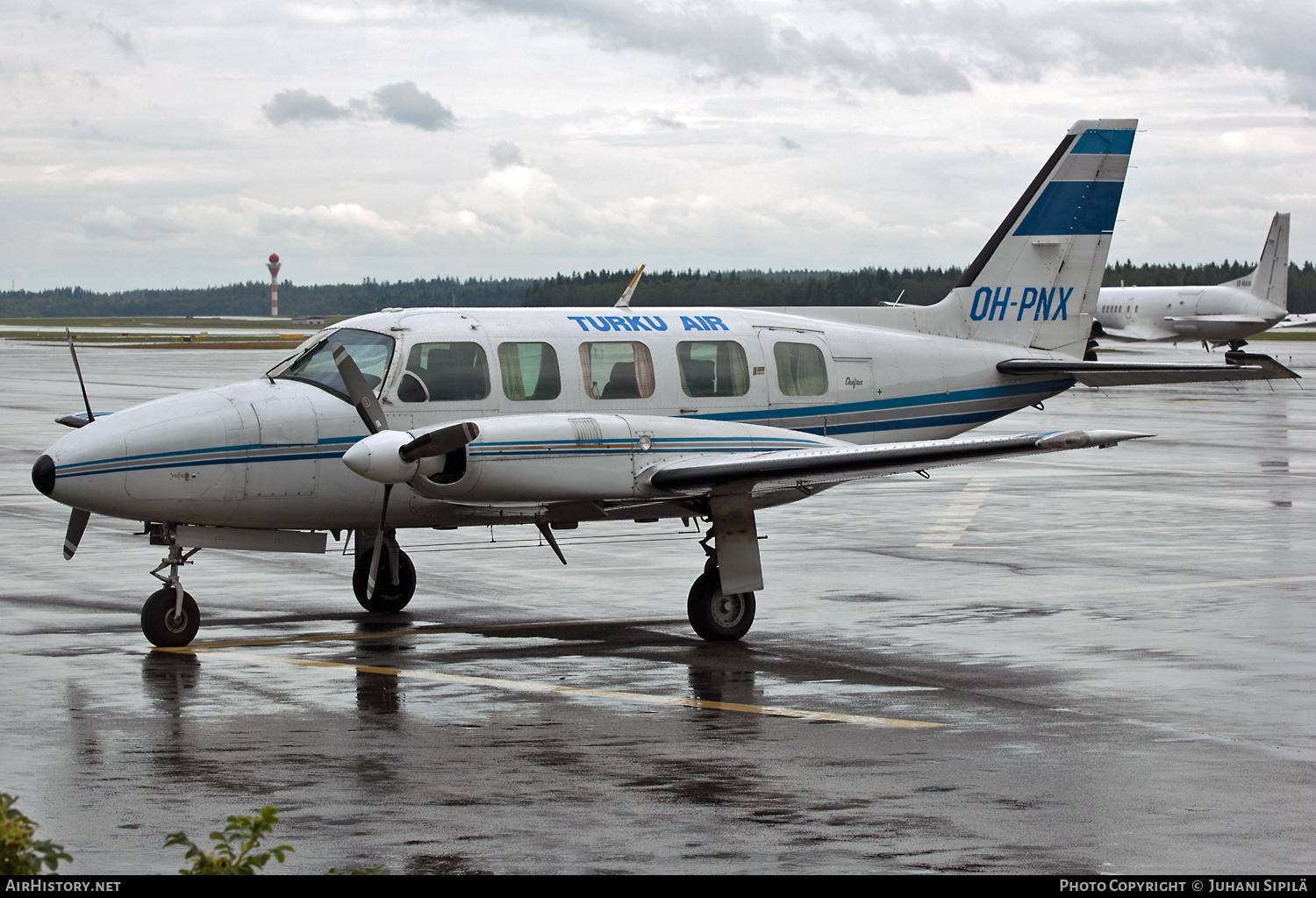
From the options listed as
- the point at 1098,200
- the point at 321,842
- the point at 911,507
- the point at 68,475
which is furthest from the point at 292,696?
the point at 911,507

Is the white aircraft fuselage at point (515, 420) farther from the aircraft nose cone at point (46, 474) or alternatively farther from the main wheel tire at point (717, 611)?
the main wheel tire at point (717, 611)

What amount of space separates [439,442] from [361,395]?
1.38 m

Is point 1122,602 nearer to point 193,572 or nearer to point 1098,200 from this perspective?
point 1098,200

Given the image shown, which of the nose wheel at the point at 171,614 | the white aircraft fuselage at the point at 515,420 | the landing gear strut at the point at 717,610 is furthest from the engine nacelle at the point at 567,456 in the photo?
the nose wheel at the point at 171,614

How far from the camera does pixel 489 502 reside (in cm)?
1187

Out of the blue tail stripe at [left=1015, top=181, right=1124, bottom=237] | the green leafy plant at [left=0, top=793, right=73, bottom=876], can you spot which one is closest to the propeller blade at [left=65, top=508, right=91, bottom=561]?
the green leafy plant at [left=0, top=793, right=73, bottom=876]

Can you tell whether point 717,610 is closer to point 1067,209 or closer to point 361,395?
point 361,395

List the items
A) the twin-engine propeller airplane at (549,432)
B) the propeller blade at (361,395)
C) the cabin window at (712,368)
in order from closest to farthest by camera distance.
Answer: the twin-engine propeller airplane at (549,432), the propeller blade at (361,395), the cabin window at (712,368)

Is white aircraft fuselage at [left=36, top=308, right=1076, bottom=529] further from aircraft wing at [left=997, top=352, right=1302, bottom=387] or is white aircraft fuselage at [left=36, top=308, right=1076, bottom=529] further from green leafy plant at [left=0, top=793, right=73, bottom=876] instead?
green leafy plant at [left=0, top=793, right=73, bottom=876]

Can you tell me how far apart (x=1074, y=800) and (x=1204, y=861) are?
3.69ft

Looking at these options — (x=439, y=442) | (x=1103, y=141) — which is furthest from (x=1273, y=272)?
(x=439, y=442)

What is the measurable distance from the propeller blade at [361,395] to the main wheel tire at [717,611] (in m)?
2.96

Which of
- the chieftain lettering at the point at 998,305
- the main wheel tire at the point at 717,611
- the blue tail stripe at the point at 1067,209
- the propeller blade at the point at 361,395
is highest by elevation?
the blue tail stripe at the point at 1067,209

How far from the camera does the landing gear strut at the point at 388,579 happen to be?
46.2 feet
